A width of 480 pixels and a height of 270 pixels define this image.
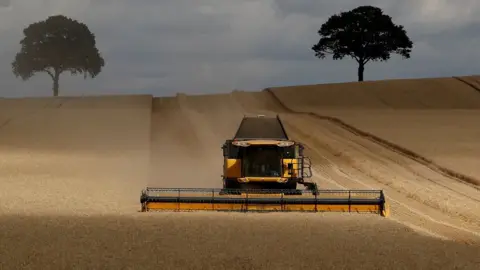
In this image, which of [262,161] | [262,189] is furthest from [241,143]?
[262,189]

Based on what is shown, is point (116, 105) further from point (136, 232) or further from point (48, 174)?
point (136, 232)

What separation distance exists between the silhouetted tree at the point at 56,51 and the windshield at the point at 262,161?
274 ft

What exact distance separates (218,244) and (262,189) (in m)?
7.83

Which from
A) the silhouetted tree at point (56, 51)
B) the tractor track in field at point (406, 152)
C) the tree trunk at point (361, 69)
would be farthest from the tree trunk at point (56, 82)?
the tractor track in field at point (406, 152)

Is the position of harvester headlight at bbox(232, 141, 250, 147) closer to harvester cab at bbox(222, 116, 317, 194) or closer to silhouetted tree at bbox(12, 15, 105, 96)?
harvester cab at bbox(222, 116, 317, 194)

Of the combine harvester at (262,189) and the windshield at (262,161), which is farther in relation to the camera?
the windshield at (262,161)

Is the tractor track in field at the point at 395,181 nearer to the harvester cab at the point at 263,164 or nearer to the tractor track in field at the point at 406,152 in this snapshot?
the tractor track in field at the point at 406,152

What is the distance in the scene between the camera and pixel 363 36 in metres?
85.9

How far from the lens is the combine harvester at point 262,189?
20.0 metres

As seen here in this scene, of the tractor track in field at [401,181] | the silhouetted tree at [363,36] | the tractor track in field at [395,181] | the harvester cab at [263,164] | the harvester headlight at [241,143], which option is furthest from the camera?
the silhouetted tree at [363,36]

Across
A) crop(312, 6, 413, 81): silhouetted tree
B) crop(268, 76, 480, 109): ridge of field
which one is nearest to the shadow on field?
crop(268, 76, 480, 109): ridge of field

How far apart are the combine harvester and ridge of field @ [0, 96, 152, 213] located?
2.44 meters

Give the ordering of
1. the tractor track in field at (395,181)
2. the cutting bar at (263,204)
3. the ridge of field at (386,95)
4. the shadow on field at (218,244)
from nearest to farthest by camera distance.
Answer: the shadow on field at (218,244) → the cutting bar at (263,204) → the tractor track in field at (395,181) → the ridge of field at (386,95)

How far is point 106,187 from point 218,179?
493 centimetres
